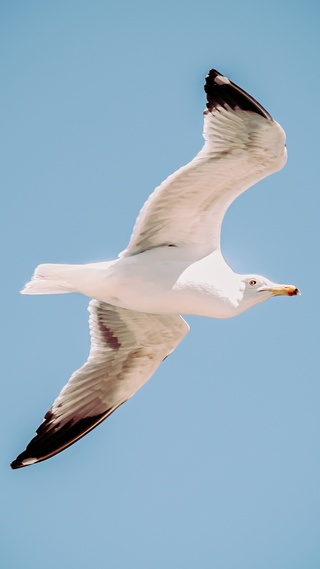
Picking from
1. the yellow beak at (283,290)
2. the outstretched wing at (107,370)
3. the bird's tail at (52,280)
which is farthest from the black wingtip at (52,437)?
the yellow beak at (283,290)

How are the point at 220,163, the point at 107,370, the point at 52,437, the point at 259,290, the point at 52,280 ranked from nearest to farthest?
the point at 220,163, the point at 52,280, the point at 259,290, the point at 52,437, the point at 107,370

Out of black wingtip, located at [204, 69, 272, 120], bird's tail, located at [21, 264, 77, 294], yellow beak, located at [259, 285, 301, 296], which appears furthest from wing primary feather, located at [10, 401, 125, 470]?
black wingtip, located at [204, 69, 272, 120]

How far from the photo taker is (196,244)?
991 centimetres

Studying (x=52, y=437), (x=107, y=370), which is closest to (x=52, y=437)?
(x=52, y=437)

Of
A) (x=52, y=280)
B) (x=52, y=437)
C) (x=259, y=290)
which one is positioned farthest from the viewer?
(x=52, y=437)

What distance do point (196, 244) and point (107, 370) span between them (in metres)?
1.91

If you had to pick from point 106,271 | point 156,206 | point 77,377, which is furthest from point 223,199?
point 77,377

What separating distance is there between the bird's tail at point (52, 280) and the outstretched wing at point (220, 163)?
0.82m

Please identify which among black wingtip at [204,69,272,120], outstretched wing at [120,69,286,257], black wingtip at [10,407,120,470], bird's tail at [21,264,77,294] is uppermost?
black wingtip at [204,69,272,120]

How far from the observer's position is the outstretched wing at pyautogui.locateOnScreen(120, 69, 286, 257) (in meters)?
9.28

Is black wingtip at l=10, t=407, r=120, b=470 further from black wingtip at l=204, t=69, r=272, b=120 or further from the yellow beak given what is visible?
black wingtip at l=204, t=69, r=272, b=120

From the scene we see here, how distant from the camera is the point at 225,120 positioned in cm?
936

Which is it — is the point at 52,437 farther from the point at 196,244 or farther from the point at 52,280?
the point at 196,244

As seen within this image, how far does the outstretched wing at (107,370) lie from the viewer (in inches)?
424
